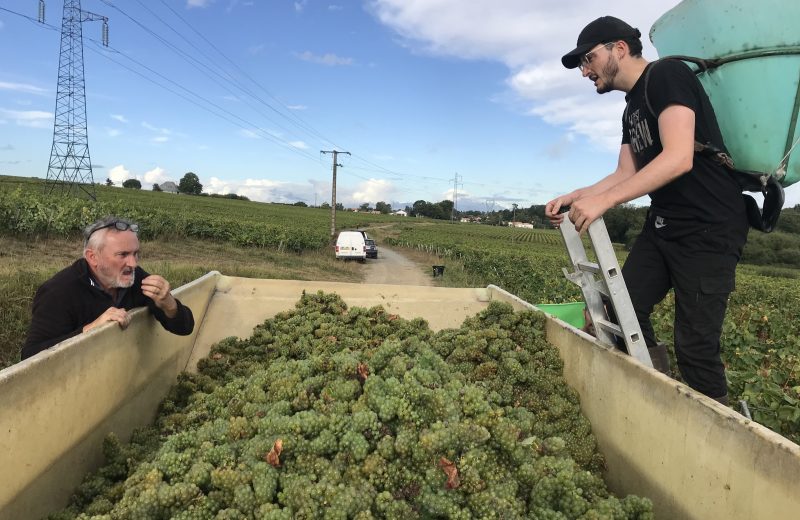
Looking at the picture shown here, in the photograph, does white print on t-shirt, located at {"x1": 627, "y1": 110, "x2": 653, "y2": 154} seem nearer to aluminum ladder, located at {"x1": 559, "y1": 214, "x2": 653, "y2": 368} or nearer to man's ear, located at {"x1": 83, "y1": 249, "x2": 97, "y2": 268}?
aluminum ladder, located at {"x1": 559, "y1": 214, "x2": 653, "y2": 368}

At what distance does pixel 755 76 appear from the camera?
2328 millimetres

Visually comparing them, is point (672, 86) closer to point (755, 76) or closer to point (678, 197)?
point (755, 76)

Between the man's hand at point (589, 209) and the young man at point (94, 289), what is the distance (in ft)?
8.00

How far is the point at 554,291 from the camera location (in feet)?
45.9

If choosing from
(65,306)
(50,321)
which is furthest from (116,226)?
(50,321)

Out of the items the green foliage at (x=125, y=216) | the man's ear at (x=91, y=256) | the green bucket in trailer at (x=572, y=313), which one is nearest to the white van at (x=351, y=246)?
the green foliage at (x=125, y=216)

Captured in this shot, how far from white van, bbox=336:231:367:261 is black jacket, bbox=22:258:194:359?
2032 centimetres

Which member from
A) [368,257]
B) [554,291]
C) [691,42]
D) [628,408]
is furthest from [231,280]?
[368,257]

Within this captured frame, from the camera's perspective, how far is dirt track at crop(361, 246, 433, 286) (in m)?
18.1

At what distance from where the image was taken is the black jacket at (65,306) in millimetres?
2740

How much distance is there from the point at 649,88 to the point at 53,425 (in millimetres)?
3196

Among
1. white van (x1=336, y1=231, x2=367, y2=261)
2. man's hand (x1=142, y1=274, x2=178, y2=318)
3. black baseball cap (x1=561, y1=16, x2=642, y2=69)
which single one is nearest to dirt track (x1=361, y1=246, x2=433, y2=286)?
white van (x1=336, y1=231, x2=367, y2=261)

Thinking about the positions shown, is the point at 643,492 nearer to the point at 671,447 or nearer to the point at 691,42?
the point at 671,447

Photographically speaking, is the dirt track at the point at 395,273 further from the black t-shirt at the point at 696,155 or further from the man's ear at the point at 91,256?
the black t-shirt at the point at 696,155
